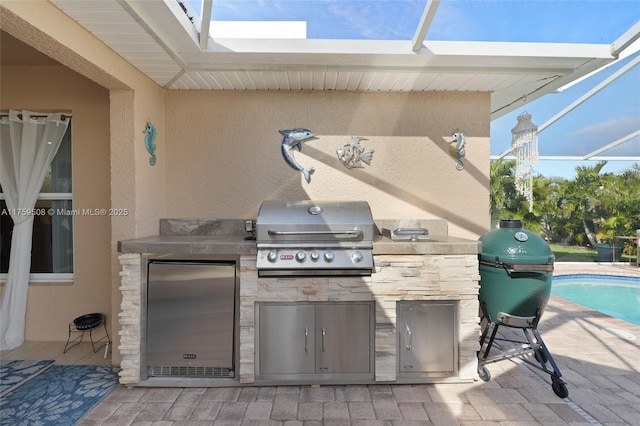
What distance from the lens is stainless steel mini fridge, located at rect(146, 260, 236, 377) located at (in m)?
2.86

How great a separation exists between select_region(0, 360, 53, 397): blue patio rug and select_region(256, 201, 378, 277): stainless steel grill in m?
2.43

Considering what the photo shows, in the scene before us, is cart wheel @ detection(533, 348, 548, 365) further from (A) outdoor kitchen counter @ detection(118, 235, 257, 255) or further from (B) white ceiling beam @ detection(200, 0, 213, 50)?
(B) white ceiling beam @ detection(200, 0, 213, 50)

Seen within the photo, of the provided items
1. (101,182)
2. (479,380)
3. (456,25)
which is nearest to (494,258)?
(479,380)

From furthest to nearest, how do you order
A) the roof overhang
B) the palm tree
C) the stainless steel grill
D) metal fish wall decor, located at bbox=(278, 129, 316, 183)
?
the palm tree → metal fish wall decor, located at bbox=(278, 129, 316, 183) → the stainless steel grill → the roof overhang

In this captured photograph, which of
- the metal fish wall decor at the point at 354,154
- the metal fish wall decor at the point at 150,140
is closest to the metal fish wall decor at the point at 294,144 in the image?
the metal fish wall decor at the point at 354,154

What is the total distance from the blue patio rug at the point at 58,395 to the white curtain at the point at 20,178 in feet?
3.28

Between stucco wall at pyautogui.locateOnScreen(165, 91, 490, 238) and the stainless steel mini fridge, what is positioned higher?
stucco wall at pyautogui.locateOnScreen(165, 91, 490, 238)

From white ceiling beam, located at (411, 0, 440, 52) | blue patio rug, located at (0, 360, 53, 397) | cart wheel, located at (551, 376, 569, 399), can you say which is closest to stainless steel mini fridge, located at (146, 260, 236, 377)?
blue patio rug, located at (0, 360, 53, 397)

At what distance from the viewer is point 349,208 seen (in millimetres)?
3146

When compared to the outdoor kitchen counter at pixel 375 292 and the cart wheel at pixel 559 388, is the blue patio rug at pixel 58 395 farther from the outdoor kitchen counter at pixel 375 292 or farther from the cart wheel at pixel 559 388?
the cart wheel at pixel 559 388

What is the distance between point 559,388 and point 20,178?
575cm

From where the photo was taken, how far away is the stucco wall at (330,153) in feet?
12.4

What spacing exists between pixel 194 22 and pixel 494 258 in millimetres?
3332

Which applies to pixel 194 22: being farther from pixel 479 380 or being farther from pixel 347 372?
pixel 479 380
